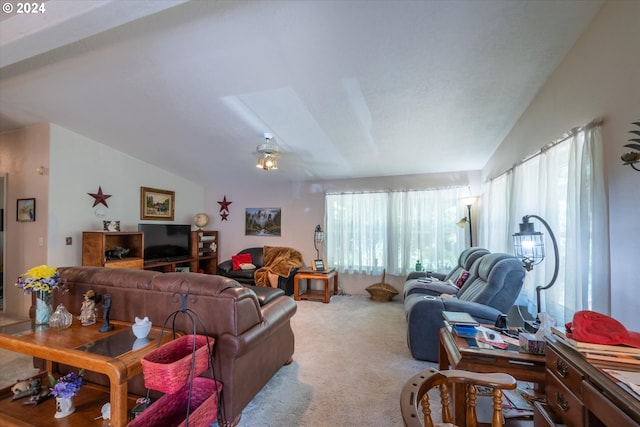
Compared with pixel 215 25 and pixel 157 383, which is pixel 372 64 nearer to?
pixel 215 25

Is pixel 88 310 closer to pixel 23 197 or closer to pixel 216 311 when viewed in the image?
pixel 216 311

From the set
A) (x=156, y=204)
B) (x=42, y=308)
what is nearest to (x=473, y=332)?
(x=42, y=308)

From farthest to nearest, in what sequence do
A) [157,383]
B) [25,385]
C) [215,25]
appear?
1. [215,25]
2. [25,385]
3. [157,383]

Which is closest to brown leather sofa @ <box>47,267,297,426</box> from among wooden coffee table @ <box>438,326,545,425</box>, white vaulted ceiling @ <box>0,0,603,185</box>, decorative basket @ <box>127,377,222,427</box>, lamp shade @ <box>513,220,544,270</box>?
decorative basket @ <box>127,377,222,427</box>

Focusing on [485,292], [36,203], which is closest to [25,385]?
[36,203]

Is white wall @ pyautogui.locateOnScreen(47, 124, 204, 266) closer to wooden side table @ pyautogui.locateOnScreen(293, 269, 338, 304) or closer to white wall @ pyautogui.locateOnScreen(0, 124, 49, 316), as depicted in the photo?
white wall @ pyautogui.locateOnScreen(0, 124, 49, 316)

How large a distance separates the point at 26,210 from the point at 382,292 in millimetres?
5328

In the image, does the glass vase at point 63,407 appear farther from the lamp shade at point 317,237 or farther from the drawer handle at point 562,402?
the lamp shade at point 317,237

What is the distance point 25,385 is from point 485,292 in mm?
3624

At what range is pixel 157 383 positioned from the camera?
1.30m

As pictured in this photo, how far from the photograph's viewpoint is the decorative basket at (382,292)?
4.64 m

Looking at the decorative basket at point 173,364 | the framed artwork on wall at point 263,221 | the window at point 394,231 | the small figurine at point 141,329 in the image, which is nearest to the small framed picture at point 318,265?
the window at point 394,231

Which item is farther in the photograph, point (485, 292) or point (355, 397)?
point (485, 292)

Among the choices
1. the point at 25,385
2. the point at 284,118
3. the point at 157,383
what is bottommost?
the point at 25,385
